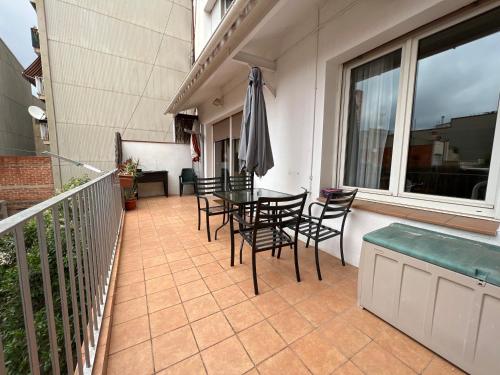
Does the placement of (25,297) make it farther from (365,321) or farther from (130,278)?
(365,321)

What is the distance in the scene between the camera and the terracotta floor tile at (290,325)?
53.2 inches

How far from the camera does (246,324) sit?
1439 mm

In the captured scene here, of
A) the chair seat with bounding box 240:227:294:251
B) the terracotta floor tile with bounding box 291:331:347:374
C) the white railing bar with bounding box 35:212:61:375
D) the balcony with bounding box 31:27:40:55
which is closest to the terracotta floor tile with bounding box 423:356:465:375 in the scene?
the terracotta floor tile with bounding box 291:331:347:374

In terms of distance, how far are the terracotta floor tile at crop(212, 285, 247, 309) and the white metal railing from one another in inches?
32.0

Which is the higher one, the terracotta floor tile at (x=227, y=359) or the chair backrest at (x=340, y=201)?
the chair backrest at (x=340, y=201)

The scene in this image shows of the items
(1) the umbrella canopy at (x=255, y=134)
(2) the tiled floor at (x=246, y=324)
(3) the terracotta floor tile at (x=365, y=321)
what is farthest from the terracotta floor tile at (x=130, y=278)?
(3) the terracotta floor tile at (x=365, y=321)

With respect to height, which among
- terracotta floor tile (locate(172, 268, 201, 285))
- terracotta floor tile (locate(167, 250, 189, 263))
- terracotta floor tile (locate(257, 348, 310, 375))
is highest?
terracotta floor tile (locate(167, 250, 189, 263))

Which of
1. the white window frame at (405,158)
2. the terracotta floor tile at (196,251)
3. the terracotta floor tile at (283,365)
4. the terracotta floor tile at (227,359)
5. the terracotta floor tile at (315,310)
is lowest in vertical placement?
the terracotta floor tile at (227,359)

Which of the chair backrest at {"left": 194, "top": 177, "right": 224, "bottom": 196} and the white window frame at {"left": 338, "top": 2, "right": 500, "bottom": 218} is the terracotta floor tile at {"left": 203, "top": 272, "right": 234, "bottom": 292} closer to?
the chair backrest at {"left": 194, "top": 177, "right": 224, "bottom": 196}

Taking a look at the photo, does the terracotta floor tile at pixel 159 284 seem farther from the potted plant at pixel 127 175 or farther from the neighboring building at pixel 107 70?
the neighboring building at pixel 107 70

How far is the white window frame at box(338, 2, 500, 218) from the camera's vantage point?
149 centimetres

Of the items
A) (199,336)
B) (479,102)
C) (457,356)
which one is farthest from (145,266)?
(479,102)

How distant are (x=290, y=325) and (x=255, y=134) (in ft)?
6.50

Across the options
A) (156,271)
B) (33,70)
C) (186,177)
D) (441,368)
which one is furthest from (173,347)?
(33,70)
